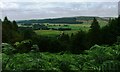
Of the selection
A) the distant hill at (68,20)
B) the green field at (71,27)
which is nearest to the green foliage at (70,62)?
the green field at (71,27)

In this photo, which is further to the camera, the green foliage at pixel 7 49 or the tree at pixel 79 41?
the tree at pixel 79 41

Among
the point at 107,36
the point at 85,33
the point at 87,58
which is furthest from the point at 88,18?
the point at 87,58

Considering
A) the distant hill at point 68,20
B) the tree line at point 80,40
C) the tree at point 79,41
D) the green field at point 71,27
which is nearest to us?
the tree line at point 80,40

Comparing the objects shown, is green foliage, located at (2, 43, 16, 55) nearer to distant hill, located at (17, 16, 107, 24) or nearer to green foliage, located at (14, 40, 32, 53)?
green foliage, located at (14, 40, 32, 53)

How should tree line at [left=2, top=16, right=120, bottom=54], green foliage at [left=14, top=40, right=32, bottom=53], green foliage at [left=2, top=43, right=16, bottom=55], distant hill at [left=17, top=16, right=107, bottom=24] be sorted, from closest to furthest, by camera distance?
green foliage at [left=2, top=43, right=16, bottom=55]
green foliage at [left=14, top=40, right=32, bottom=53]
tree line at [left=2, top=16, right=120, bottom=54]
distant hill at [left=17, top=16, right=107, bottom=24]

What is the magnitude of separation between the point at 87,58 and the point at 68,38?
9.59 feet

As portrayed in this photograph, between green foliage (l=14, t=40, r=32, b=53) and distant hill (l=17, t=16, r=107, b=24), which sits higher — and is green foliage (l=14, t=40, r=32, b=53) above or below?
below

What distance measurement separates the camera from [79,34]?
6.52 m

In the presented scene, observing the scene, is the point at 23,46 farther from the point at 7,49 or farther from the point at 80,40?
the point at 80,40

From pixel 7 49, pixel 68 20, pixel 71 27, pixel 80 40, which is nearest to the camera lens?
pixel 7 49

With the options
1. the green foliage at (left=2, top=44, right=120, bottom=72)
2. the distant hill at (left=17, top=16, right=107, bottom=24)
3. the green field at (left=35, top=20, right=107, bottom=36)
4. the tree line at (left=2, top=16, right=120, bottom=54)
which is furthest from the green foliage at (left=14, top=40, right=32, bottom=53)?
the distant hill at (left=17, top=16, right=107, bottom=24)

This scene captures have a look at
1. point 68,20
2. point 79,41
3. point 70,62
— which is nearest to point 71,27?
point 68,20

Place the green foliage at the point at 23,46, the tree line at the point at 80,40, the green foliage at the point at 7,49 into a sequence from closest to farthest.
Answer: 1. the green foliage at the point at 7,49
2. the green foliage at the point at 23,46
3. the tree line at the point at 80,40

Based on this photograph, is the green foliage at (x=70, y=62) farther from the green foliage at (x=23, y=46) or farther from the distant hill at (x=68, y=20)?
the distant hill at (x=68, y=20)
